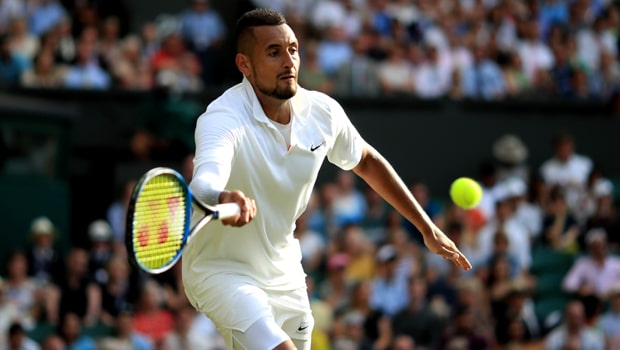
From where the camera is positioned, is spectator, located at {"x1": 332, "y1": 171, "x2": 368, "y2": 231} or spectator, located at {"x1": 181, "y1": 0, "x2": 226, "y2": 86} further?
spectator, located at {"x1": 181, "y1": 0, "x2": 226, "y2": 86}

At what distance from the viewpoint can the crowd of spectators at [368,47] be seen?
14641 millimetres

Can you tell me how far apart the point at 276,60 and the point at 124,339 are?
5.95m

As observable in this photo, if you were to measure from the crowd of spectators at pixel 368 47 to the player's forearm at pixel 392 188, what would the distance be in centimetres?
837

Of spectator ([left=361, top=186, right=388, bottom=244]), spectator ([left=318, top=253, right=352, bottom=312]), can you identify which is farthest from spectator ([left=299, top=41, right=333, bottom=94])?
spectator ([left=318, top=253, right=352, bottom=312])

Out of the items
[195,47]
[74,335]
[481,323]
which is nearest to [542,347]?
[481,323]

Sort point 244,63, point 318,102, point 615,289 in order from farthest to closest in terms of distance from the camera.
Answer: point 615,289 < point 318,102 < point 244,63

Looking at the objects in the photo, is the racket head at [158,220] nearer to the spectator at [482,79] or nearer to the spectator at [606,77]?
the spectator at [482,79]

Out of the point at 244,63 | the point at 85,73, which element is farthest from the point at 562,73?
the point at 244,63

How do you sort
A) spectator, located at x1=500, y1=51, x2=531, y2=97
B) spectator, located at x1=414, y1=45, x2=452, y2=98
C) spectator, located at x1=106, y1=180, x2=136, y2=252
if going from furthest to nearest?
spectator, located at x1=500, y1=51, x2=531, y2=97
spectator, located at x1=414, y1=45, x2=452, y2=98
spectator, located at x1=106, y1=180, x2=136, y2=252

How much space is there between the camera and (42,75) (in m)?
14.5

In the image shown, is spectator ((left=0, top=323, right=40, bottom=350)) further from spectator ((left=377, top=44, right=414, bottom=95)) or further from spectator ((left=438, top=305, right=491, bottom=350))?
spectator ((left=377, top=44, right=414, bottom=95))

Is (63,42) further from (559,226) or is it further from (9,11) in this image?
(559,226)

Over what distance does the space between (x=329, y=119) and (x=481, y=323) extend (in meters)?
6.44

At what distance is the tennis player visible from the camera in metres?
5.75
